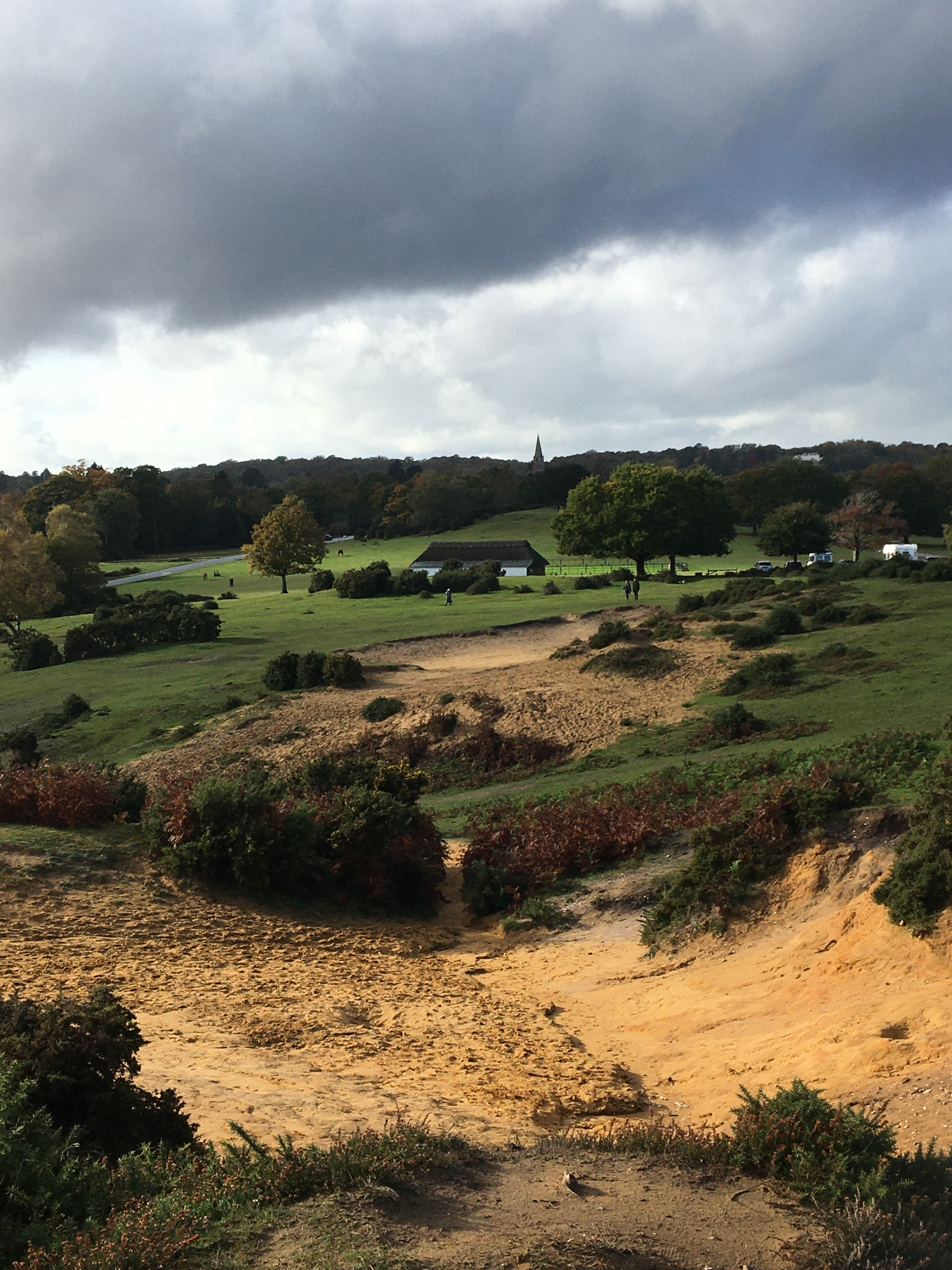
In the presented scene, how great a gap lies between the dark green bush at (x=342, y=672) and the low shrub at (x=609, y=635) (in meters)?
7.28

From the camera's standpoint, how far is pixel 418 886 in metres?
15.9

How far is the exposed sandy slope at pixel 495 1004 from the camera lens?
7.99m

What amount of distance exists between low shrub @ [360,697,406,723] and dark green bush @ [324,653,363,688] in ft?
9.89

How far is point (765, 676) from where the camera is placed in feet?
90.8

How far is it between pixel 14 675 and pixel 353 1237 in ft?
138

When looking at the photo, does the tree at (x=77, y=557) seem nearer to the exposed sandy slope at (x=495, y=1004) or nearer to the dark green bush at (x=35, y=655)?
the dark green bush at (x=35, y=655)

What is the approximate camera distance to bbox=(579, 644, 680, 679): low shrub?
30.3 metres

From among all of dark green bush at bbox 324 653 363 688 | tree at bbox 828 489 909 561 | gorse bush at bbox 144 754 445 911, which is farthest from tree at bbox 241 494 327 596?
gorse bush at bbox 144 754 445 911

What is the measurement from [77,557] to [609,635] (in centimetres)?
4870

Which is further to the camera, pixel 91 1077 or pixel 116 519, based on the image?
pixel 116 519

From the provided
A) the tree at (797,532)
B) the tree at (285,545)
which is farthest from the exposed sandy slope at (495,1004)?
the tree at (285,545)

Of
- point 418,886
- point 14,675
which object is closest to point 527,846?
point 418,886

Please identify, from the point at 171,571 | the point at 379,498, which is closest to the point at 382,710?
the point at 171,571

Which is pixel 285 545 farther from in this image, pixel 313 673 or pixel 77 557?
pixel 313 673
